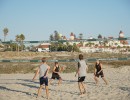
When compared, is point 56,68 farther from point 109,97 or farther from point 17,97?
point 109,97

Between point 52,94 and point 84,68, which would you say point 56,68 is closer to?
point 52,94

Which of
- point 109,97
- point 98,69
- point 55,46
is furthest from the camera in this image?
point 55,46

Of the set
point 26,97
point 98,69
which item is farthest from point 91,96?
point 98,69

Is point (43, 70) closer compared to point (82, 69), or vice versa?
point (43, 70)

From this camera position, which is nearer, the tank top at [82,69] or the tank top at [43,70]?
the tank top at [43,70]

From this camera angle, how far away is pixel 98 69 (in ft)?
36.9

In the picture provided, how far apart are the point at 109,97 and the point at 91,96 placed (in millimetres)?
640

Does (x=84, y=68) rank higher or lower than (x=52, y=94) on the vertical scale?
higher

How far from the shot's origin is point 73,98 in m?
8.25

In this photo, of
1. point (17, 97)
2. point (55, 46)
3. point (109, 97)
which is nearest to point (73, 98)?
point (109, 97)

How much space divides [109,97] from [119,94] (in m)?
0.55

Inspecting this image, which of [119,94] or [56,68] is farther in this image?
[56,68]

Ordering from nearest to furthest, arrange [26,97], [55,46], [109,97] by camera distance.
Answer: [109,97]
[26,97]
[55,46]

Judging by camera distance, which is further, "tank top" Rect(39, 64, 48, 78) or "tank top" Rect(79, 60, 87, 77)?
"tank top" Rect(79, 60, 87, 77)
